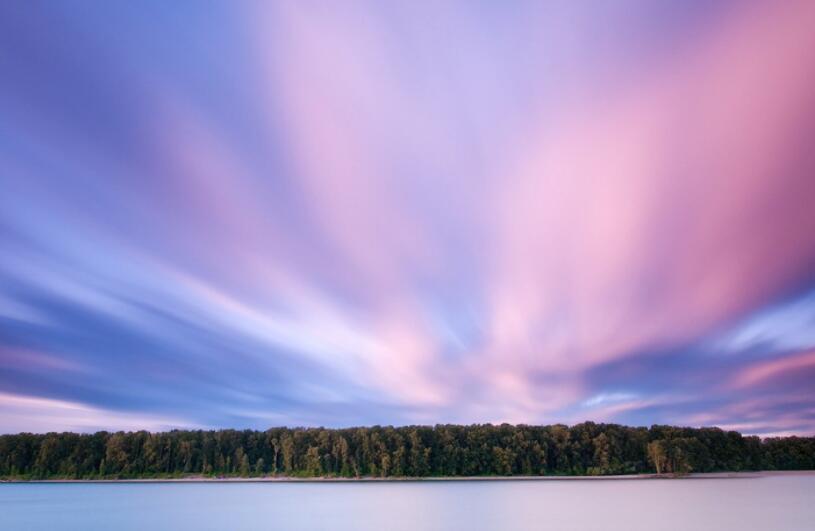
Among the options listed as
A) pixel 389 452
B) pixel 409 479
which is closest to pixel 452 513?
pixel 389 452

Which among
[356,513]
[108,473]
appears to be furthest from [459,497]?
[108,473]

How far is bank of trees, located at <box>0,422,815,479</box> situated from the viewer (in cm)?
13675

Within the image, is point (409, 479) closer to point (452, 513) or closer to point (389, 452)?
point (389, 452)

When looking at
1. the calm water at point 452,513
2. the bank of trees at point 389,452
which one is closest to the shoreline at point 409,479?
the bank of trees at point 389,452

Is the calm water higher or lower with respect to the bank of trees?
lower

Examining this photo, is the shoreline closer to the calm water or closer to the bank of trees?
the bank of trees

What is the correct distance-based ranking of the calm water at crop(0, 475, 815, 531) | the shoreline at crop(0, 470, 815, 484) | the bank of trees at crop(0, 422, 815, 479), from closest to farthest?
1. the calm water at crop(0, 475, 815, 531)
2. the shoreline at crop(0, 470, 815, 484)
3. the bank of trees at crop(0, 422, 815, 479)

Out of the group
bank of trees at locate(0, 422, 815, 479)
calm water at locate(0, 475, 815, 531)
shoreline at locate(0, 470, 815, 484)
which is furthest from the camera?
bank of trees at locate(0, 422, 815, 479)

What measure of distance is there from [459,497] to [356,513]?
25.4m

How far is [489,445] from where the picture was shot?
13988cm

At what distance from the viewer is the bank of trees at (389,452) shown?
449 ft

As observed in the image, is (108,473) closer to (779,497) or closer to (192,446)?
Answer: (192,446)

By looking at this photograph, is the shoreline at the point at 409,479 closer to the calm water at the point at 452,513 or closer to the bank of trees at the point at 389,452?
the bank of trees at the point at 389,452

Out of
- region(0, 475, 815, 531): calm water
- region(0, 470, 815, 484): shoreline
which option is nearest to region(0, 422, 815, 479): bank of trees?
region(0, 470, 815, 484): shoreline
